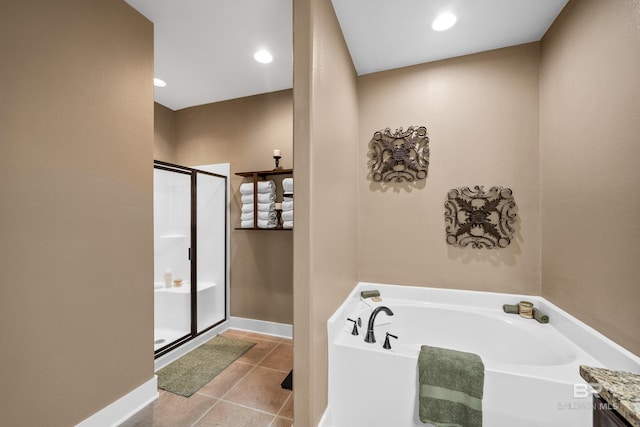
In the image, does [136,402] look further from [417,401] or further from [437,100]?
[437,100]

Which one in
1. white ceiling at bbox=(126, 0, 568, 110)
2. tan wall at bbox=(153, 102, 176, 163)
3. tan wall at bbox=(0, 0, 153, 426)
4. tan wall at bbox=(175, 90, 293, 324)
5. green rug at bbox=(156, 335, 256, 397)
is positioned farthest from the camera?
tan wall at bbox=(153, 102, 176, 163)

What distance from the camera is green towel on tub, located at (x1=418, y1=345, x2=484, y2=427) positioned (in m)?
1.32

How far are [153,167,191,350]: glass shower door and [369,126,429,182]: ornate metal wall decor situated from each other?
6.20ft

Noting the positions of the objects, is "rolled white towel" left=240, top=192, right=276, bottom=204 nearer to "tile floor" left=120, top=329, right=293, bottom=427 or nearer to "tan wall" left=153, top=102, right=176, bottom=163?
"tan wall" left=153, top=102, right=176, bottom=163

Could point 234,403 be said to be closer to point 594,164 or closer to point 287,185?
point 287,185

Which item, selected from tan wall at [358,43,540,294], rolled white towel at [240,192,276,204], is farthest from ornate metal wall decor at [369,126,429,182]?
rolled white towel at [240,192,276,204]

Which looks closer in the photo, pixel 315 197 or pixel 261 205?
pixel 315 197

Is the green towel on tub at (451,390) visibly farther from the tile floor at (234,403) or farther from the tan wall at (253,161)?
the tan wall at (253,161)

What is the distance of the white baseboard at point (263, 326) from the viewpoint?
2.83m

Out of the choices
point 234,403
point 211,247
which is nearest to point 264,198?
point 211,247

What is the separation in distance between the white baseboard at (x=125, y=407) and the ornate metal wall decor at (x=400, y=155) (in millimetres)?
2412

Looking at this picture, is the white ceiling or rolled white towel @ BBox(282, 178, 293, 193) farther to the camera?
rolled white towel @ BBox(282, 178, 293, 193)

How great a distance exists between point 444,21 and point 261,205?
7.12ft

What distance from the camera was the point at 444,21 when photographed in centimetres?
187
